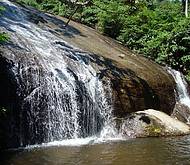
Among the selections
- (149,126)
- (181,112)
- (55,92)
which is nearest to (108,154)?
(55,92)

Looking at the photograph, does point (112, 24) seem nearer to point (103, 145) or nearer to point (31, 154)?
point (103, 145)

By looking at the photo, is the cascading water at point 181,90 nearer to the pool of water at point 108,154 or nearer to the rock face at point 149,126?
the rock face at point 149,126

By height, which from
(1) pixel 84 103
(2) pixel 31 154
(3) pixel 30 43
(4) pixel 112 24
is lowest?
(2) pixel 31 154

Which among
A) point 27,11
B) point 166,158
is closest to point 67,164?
point 166,158

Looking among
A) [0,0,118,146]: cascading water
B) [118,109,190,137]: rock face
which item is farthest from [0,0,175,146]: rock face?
[118,109,190,137]: rock face

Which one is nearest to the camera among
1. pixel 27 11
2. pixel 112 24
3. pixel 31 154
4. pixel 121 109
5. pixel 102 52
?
pixel 31 154

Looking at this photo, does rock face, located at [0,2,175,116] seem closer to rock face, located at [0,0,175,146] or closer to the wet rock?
rock face, located at [0,0,175,146]

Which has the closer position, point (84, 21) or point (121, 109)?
point (121, 109)

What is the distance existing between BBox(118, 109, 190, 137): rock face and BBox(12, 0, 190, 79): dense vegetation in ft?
27.3

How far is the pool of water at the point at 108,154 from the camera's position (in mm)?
10219

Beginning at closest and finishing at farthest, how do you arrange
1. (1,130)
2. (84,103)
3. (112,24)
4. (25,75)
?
(1,130) < (25,75) < (84,103) < (112,24)

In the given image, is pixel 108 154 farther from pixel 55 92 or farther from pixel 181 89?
pixel 181 89

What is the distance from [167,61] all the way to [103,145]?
12314mm

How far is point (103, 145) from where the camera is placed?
12727 mm
